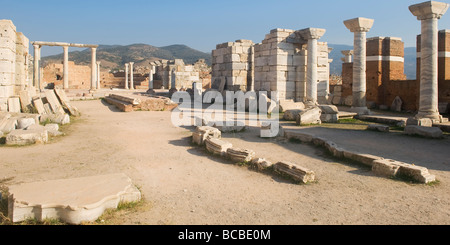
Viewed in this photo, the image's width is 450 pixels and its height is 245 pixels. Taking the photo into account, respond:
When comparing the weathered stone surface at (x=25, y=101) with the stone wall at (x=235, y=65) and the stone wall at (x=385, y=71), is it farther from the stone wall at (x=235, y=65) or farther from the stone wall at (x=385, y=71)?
the stone wall at (x=385, y=71)

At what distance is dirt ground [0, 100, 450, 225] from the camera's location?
3967mm

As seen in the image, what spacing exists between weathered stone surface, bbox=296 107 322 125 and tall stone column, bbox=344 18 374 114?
152 inches

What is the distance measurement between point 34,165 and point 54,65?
34.9 m

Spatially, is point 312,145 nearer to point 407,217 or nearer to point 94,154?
point 407,217

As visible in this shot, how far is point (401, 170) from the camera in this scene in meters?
5.59

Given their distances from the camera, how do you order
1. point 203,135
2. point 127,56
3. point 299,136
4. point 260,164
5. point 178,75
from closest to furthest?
point 260,164, point 203,135, point 299,136, point 178,75, point 127,56

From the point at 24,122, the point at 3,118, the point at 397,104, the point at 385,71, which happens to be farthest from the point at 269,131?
the point at 385,71

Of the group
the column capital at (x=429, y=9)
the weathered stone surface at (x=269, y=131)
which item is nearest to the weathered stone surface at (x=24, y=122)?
the weathered stone surface at (x=269, y=131)

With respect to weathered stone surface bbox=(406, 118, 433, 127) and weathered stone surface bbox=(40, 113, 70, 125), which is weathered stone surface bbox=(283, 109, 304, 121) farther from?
weathered stone surface bbox=(40, 113, 70, 125)

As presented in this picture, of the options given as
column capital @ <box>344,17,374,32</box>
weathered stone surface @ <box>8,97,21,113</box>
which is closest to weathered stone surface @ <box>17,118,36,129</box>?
weathered stone surface @ <box>8,97,21,113</box>

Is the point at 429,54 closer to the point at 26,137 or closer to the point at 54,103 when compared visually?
the point at 26,137

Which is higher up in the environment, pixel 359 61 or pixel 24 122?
pixel 359 61

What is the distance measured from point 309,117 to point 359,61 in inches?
208

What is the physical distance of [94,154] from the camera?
708cm
